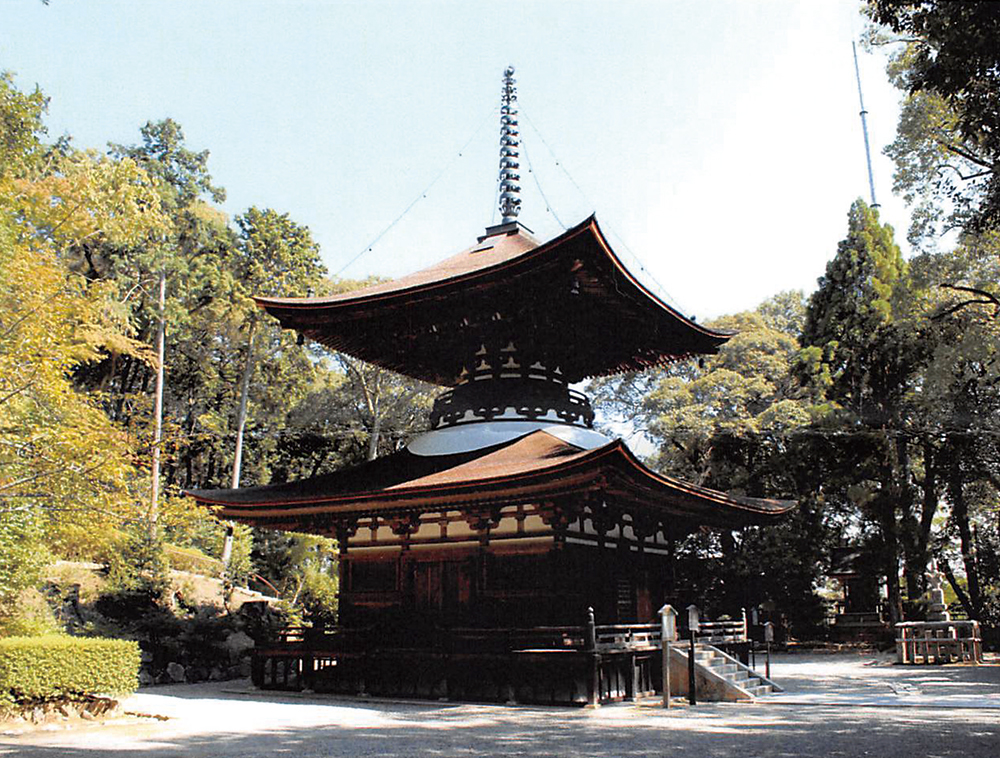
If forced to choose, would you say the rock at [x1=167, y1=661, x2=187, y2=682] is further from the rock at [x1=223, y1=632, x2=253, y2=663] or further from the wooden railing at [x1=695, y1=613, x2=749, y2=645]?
the wooden railing at [x1=695, y1=613, x2=749, y2=645]

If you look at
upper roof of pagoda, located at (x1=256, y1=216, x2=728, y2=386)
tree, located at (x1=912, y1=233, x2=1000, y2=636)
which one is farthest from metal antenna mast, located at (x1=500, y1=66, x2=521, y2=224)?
tree, located at (x1=912, y1=233, x2=1000, y2=636)

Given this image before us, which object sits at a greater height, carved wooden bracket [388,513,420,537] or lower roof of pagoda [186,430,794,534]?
lower roof of pagoda [186,430,794,534]

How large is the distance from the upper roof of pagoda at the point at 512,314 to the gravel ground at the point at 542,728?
6.71 meters

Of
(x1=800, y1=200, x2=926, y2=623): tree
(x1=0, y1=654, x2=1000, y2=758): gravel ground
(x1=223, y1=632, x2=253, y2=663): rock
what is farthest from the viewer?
(x1=800, y1=200, x2=926, y2=623): tree

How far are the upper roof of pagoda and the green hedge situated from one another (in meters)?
6.42

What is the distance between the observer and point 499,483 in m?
13.3

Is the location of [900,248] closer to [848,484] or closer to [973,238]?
[848,484]

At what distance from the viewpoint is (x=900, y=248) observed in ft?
104

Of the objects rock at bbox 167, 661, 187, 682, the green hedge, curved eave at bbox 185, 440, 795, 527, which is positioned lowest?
rock at bbox 167, 661, 187, 682

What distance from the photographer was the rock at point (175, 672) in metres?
18.9

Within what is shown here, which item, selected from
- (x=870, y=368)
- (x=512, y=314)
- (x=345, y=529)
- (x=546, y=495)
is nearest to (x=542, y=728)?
(x=546, y=495)

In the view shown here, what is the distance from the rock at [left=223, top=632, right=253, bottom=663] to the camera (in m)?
20.3

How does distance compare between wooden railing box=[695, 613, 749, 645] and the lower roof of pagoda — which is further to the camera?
wooden railing box=[695, 613, 749, 645]

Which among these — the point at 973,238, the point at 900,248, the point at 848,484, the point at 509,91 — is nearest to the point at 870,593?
the point at 848,484
